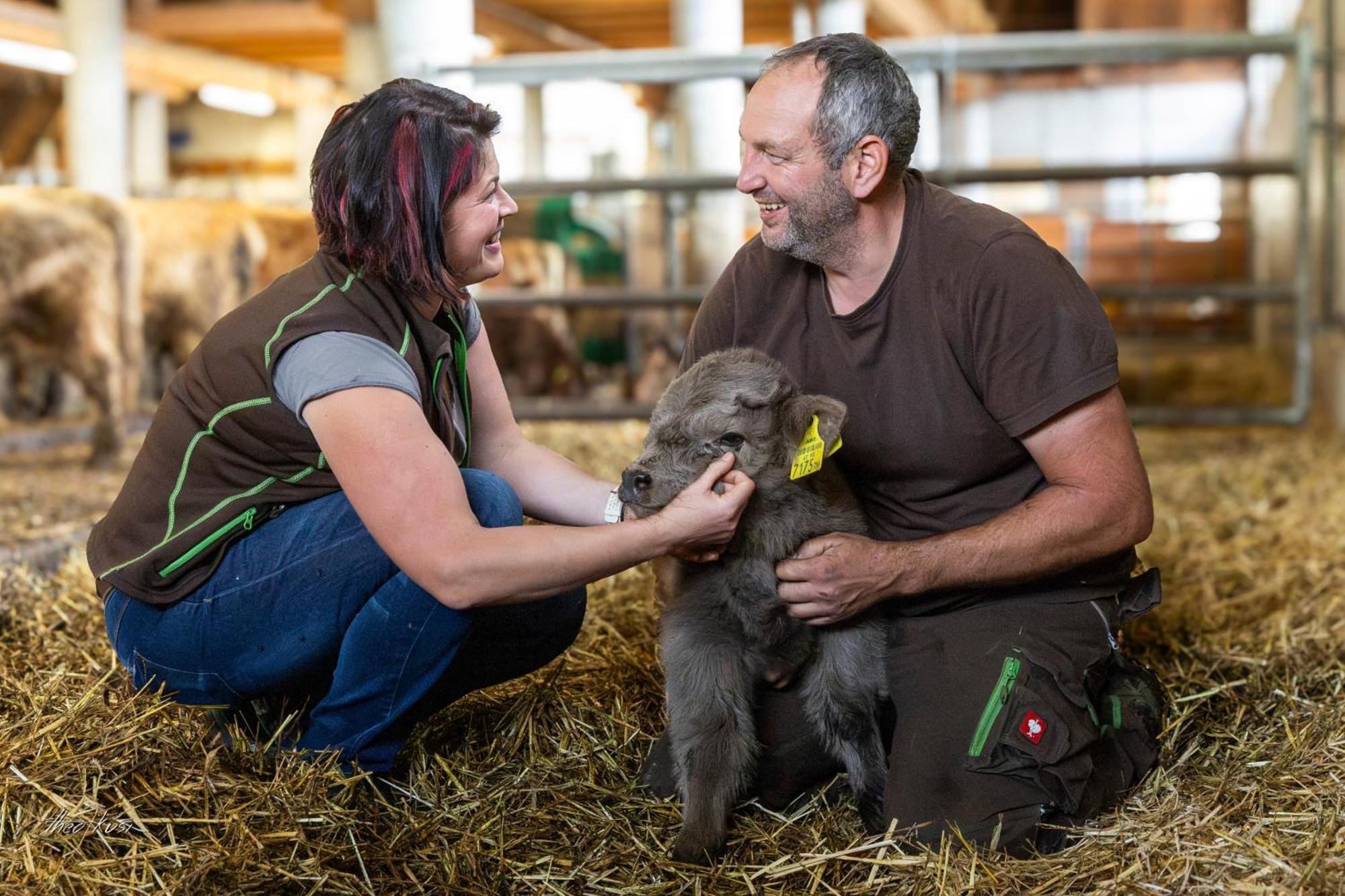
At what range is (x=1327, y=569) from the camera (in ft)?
13.9

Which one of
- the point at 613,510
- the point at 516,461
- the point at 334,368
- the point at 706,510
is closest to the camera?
the point at 334,368

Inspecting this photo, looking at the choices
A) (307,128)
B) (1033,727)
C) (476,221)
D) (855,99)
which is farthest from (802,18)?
(1033,727)

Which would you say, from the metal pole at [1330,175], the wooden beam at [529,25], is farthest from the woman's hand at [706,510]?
the wooden beam at [529,25]

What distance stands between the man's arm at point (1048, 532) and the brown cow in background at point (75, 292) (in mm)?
5591

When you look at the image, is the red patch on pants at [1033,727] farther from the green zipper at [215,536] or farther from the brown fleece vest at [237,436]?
the green zipper at [215,536]

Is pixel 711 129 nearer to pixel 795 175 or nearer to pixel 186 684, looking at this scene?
pixel 795 175

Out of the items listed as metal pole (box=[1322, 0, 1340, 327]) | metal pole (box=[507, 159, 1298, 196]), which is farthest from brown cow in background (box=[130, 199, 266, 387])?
metal pole (box=[1322, 0, 1340, 327])

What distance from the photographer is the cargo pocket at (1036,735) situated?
8.36ft

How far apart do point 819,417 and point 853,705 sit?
1.91 feet

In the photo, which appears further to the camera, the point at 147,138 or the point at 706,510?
the point at 147,138

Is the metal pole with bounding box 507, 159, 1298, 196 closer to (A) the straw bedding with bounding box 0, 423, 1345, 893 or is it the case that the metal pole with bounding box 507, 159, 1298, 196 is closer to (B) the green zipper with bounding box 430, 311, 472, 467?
(A) the straw bedding with bounding box 0, 423, 1345, 893

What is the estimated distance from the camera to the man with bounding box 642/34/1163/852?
8.52 feet

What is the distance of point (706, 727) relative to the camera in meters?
2.57

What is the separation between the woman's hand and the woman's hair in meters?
0.60
